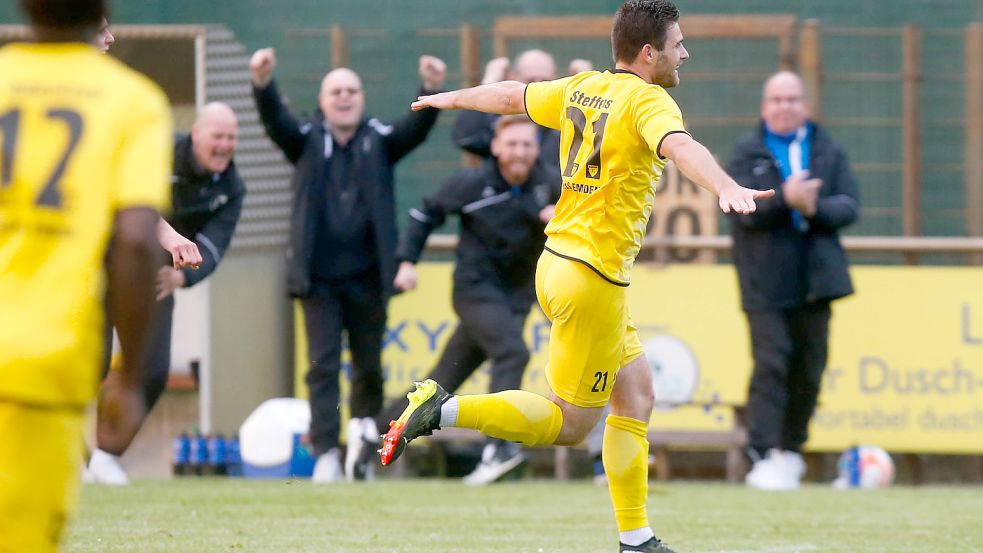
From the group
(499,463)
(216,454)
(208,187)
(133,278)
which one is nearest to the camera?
(133,278)

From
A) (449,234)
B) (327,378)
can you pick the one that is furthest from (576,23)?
(327,378)

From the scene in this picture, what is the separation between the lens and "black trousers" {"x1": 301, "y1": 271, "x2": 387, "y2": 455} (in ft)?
34.4

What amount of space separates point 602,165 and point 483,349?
176 inches

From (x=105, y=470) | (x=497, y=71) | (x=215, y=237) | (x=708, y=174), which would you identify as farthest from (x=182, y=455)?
(x=708, y=174)

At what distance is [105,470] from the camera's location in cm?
1016

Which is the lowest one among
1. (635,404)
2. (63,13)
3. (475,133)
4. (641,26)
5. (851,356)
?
(851,356)

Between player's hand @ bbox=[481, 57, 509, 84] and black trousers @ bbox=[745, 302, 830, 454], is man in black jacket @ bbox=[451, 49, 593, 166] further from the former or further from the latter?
black trousers @ bbox=[745, 302, 830, 454]

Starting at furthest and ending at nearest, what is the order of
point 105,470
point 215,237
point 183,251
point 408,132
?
point 408,132 → point 105,470 → point 215,237 → point 183,251

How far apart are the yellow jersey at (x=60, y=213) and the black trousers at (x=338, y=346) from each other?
22.8ft

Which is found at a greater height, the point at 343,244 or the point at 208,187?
the point at 208,187

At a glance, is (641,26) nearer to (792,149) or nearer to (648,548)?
(648,548)

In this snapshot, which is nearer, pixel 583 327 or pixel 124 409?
pixel 124 409

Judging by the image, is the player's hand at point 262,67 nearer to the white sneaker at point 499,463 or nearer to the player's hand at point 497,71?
the player's hand at point 497,71

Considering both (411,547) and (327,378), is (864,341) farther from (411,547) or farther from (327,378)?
(411,547)
